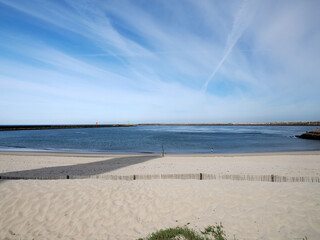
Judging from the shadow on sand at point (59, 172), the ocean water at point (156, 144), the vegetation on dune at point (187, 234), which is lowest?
the ocean water at point (156, 144)

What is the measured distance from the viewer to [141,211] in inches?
264

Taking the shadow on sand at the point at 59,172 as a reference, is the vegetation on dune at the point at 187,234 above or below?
above

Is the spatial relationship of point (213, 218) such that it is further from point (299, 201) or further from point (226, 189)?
Answer: point (299, 201)

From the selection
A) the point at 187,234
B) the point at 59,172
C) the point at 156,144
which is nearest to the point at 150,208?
the point at 187,234

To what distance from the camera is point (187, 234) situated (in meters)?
5.18

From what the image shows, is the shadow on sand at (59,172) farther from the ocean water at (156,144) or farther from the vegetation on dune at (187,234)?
the ocean water at (156,144)

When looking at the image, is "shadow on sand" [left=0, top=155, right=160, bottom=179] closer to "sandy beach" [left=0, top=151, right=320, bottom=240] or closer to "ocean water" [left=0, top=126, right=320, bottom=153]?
"sandy beach" [left=0, top=151, right=320, bottom=240]

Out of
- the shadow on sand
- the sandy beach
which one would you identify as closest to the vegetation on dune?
the sandy beach

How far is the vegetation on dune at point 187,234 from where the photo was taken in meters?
5.09

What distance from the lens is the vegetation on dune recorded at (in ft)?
16.7

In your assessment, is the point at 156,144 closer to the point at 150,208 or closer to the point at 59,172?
the point at 59,172

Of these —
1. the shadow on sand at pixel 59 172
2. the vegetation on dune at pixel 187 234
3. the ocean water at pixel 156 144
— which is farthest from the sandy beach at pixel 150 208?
the ocean water at pixel 156 144

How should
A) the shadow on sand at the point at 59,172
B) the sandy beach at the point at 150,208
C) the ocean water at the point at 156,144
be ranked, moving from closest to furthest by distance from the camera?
the sandy beach at the point at 150,208
the shadow on sand at the point at 59,172
the ocean water at the point at 156,144

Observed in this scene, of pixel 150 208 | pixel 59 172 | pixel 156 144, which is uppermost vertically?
pixel 150 208
